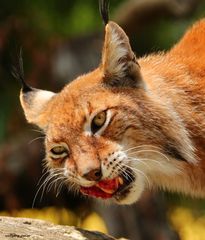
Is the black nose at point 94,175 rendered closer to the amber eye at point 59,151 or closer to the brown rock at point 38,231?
the amber eye at point 59,151

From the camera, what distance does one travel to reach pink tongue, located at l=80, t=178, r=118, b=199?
5.70 meters

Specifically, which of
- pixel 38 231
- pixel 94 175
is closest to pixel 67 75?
pixel 38 231

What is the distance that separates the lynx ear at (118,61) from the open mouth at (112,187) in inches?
26.6

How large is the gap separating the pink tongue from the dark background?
368 cm

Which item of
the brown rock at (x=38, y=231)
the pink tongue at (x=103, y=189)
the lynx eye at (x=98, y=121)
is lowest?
the brown rock at (x=38, y=231)

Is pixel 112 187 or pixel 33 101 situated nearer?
pixel 112 187

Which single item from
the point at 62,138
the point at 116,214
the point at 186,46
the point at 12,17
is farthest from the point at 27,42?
the point at 62,138

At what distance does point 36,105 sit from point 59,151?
3.14 feet

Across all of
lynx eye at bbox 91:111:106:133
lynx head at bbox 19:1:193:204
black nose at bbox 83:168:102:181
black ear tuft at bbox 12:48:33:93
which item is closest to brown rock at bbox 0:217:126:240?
lynx head at bbox 19:1:193:204

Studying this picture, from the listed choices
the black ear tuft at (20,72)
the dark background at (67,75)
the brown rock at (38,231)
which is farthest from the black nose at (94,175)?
the dark background at (67,75)

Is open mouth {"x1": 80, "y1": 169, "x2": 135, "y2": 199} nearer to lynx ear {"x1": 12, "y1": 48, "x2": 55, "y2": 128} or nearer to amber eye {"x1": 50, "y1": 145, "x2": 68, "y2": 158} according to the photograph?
amber eye {"x1": 50, "y1": 145, "x2": 68, "y2": 158}

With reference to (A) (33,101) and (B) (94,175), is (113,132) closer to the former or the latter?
(B) (94,175)

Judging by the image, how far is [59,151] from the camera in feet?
19.1

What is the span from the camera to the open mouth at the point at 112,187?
18.7 ft
